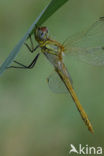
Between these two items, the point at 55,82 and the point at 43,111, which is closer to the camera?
the point at 55,82

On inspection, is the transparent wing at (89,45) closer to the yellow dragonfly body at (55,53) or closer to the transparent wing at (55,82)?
the yellow dragonfly body at (55,53)

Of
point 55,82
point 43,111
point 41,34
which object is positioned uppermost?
point 41,34

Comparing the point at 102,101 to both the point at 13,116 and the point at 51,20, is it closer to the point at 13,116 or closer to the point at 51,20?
the point at 13,116

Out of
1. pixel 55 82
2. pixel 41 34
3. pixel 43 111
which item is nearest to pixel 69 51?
pixel 55 82

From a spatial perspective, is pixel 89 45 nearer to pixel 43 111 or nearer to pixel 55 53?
pixel 55 53

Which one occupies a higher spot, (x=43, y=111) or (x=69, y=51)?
(x=69, y=51)
